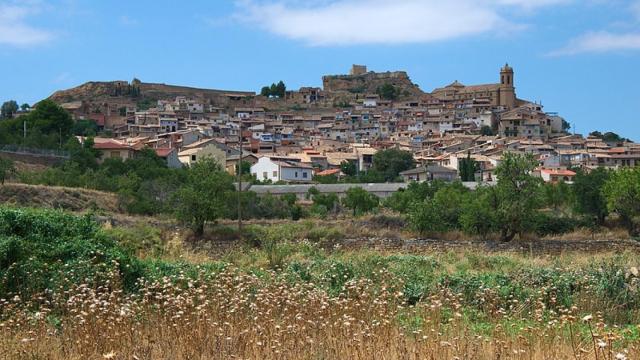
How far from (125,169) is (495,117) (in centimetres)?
7832

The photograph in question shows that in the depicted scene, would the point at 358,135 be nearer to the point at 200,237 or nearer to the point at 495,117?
the point at 495,117

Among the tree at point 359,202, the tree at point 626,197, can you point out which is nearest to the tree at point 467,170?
the tree at point 359,202

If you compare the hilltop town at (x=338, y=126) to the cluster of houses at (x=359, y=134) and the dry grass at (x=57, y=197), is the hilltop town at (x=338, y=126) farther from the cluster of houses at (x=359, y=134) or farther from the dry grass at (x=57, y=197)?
the dry grass at (x=57, y=197)

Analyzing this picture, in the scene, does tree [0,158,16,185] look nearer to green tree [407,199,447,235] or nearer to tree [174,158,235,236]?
tree [174,158,235,236]

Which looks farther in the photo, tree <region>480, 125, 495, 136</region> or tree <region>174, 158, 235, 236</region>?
tree <region>480, 125, 495, 136</region>

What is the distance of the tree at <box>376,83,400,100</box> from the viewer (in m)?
143

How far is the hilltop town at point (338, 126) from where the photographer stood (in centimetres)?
7519

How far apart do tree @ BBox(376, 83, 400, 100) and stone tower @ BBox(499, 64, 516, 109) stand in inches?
792

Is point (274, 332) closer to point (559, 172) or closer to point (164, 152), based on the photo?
point (559, 172)

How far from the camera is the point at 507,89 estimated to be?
132m

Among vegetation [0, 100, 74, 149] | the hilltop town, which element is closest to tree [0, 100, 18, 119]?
the hilltop town

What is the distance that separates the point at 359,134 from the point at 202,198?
3322 inches

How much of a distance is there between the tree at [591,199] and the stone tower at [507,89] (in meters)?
93.0

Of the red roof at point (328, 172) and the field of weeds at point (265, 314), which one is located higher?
the field of weeds at point (265, 314)
